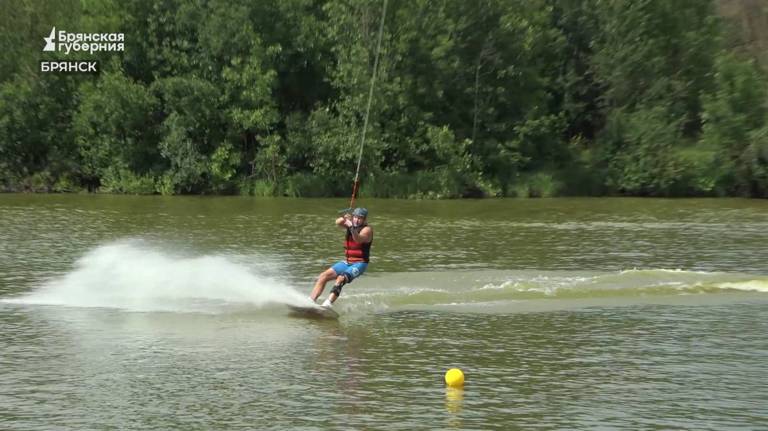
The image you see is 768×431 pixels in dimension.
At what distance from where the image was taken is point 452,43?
52.2 meters

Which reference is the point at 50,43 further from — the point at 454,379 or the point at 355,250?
the point at 454,379

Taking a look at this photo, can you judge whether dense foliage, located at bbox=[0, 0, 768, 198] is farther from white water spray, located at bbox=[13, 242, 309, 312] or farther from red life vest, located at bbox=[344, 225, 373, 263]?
red life vest, located at bbox=[344, 225, 373, 263]

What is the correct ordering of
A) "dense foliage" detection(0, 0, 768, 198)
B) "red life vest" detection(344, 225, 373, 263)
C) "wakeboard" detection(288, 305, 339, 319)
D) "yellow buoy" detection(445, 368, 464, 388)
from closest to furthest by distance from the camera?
"yellow buoy" detection(445, 368, 464, 388), "wakeboard" detection(288, 305, 339, 319), "red life vest" detection(344, 225, 373, 263), "dense foliage" detection(0, 0, 768, 198)

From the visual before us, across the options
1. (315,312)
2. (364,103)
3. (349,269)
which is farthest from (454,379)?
(364,103)

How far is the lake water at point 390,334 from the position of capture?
10648mm

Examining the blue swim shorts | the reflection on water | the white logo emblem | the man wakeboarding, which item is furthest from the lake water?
the white logo emblem

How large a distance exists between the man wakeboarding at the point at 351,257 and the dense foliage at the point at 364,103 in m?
31.9

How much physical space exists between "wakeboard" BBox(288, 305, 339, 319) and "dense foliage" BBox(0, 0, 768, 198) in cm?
3238

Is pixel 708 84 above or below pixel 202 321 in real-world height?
above

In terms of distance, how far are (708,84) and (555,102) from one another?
8.23 m

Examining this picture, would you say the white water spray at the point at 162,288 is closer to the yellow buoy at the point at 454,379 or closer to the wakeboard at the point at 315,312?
the wakeboard at the point at 315,312

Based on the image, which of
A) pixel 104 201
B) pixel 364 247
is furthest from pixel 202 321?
pixel 104 201

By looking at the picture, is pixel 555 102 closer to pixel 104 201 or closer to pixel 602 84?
pixel 602 84

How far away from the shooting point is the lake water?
34.9 ft
